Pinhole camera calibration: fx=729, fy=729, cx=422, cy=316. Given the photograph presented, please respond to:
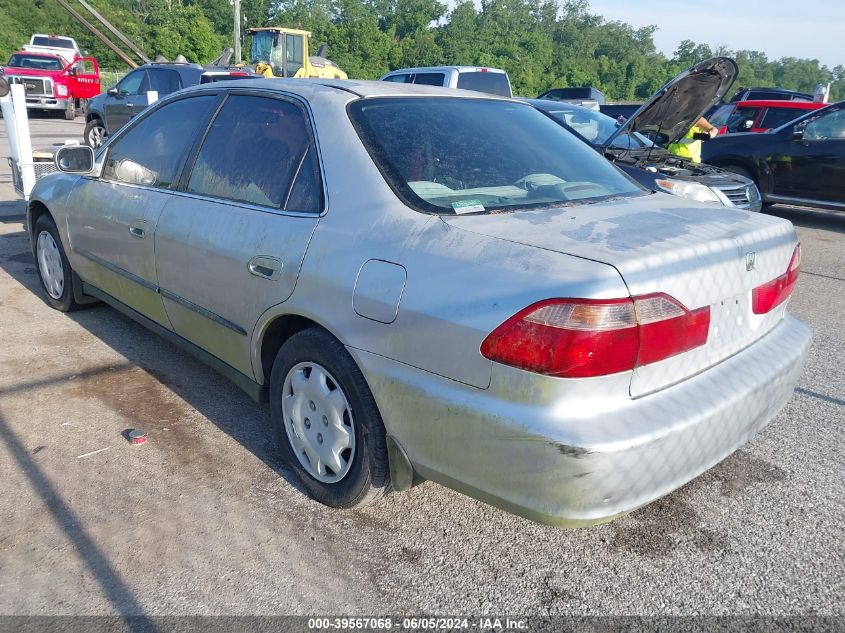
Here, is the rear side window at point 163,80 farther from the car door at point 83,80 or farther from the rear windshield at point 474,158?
the rear windshield at point 474,158

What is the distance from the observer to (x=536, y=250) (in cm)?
227

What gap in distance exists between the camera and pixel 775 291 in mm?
2805

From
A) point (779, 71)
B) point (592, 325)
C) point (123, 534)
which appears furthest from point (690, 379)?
point (779, 71)

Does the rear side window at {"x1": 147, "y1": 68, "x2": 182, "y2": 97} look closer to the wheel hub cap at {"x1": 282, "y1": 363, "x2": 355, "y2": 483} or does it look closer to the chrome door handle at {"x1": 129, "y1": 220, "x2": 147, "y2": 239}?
the chrome door handle at {"x1": 129, "y1": 220, "x2": 147, "y2": 239}

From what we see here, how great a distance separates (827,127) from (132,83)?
41.4ft

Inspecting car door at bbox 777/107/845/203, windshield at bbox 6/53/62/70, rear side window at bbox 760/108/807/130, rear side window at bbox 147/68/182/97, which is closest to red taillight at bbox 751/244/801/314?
car door at bbox 777/107/845/203

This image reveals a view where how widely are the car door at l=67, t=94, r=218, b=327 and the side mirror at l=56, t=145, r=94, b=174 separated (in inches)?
3.1

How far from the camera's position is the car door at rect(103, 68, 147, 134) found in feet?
47.3

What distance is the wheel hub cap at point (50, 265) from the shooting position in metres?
5.06

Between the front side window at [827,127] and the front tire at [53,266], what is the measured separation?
9193 millimetres

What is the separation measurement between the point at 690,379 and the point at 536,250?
2.20 ft

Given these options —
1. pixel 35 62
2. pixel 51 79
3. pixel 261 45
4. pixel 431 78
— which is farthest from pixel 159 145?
pixel 35 62

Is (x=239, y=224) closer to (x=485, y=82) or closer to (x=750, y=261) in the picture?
(x=750, y=261)

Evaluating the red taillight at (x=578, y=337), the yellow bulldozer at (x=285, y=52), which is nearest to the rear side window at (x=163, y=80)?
the yellow bulldozer at (x=285, y=52)
